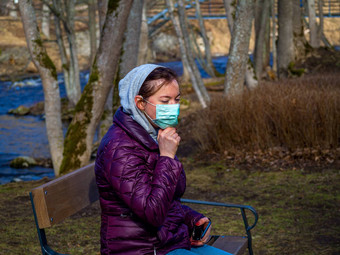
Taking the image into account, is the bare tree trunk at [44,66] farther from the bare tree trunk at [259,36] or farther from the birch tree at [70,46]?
the birch tree at [70,46]

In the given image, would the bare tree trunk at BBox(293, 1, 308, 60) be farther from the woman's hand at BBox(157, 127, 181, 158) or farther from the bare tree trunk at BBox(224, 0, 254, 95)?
the woman's hand at BBox(157, 127, 181, 158)

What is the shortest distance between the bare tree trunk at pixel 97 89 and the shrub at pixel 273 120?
1.93 metres

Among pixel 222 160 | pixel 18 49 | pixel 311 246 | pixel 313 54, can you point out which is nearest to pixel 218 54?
pixel 18 49

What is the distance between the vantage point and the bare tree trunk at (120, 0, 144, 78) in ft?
24.5

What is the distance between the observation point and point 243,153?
790 centimetres

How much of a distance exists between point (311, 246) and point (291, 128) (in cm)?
298

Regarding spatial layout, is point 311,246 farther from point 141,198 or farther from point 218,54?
point 218,54

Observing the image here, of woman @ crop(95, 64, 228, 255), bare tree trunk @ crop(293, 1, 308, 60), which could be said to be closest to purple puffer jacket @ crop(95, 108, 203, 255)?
woman @ crop(95, 64, 228, 255)

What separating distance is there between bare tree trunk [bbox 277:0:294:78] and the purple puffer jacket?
525 inches

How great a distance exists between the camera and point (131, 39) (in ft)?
24.5

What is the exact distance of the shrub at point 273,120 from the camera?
7281 millimetres

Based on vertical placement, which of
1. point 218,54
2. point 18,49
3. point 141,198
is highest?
point 141,198

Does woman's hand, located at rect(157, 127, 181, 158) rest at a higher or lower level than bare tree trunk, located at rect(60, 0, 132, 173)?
higher

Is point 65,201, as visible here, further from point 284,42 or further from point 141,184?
point 284,42
